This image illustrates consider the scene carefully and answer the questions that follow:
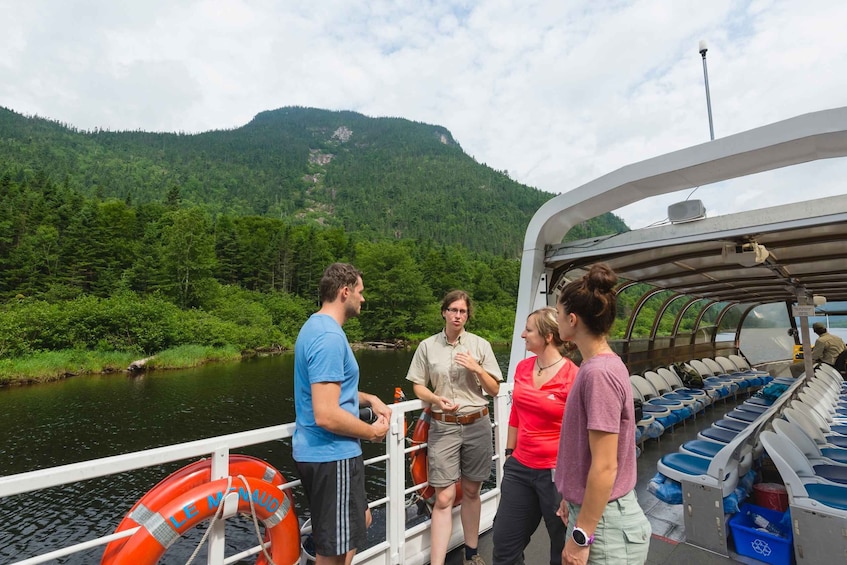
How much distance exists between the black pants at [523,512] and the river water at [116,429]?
5.78 m

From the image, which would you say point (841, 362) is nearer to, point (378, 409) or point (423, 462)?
point (423, 462)

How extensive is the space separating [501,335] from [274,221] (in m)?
37.9

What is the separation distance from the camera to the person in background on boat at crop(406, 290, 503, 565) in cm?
227

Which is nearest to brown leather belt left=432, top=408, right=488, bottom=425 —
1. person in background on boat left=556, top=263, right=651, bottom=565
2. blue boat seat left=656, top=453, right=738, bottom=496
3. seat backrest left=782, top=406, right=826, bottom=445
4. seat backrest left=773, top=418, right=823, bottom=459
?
person in background on boat left=556, top=263, right=651, bottom=565

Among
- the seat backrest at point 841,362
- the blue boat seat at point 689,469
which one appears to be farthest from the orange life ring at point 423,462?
the seat backrest at point 841,362

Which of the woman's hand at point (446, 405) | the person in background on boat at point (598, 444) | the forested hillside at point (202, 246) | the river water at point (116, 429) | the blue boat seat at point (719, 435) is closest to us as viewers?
the person in background on boat at point (598, 444)

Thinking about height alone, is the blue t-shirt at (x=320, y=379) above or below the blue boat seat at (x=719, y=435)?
above

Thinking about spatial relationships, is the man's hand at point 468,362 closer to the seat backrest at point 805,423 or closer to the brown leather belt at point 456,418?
the brown leather belt at point 456,418

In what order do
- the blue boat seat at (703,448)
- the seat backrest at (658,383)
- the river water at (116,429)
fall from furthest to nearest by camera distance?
1. the river water at (116,429)
2. the seat backrest at (658,383)
3. the blue boat seat at (703,448)

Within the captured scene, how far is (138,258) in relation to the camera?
1592 inches

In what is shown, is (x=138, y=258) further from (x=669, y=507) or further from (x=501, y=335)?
(x=669, y=507)

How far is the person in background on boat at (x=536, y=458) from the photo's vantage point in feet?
5.86

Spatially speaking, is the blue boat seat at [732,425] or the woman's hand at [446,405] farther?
the blue boat seat at [732,425]

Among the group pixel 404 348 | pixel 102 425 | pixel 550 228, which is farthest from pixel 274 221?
pixel 550 228
